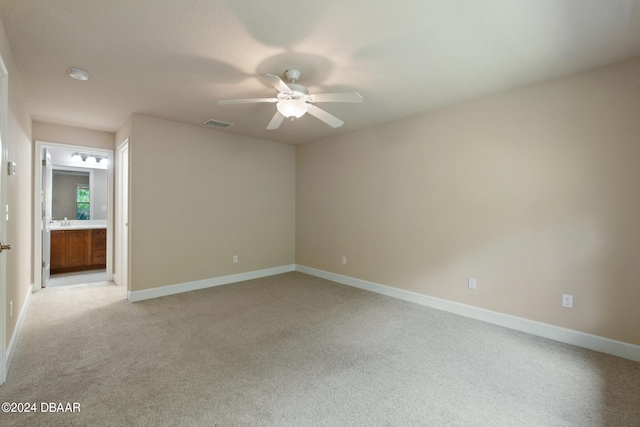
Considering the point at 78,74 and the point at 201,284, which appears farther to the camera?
the point at 201,284

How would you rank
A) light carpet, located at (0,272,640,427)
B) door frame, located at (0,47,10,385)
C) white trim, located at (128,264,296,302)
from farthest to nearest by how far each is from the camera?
white trim, located at (128,264,296,302) → door frame, located at (0,47,10,385) → light carpet, located at (0,272,640,427)

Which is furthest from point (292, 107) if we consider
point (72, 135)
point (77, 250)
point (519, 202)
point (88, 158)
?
point (88, 158)

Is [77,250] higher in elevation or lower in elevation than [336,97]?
lower

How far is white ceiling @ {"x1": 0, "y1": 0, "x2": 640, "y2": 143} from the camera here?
1879 mm

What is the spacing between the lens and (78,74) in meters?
2.73

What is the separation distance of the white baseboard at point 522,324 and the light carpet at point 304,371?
96 millimetres

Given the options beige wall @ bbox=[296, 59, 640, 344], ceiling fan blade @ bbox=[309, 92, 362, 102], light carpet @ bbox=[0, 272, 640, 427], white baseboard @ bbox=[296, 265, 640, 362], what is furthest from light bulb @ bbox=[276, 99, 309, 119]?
white baseboard @ bbox=[296, 265, 640, 362]

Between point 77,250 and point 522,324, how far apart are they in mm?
7130

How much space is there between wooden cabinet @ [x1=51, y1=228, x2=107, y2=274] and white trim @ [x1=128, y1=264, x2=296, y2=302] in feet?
8.89

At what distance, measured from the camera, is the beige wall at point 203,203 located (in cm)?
398

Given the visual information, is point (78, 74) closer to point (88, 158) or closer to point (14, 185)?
point (14, 185)

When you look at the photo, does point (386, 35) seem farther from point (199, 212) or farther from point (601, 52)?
point (199, 212)

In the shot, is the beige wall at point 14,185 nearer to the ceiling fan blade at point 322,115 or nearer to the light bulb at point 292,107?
the light bulb at point 292,107

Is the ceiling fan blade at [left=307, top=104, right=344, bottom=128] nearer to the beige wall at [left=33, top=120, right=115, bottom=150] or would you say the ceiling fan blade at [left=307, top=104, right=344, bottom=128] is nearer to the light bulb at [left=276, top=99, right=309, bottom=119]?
the light bulb at [left=276, top=99, right=309, bottom=119]
